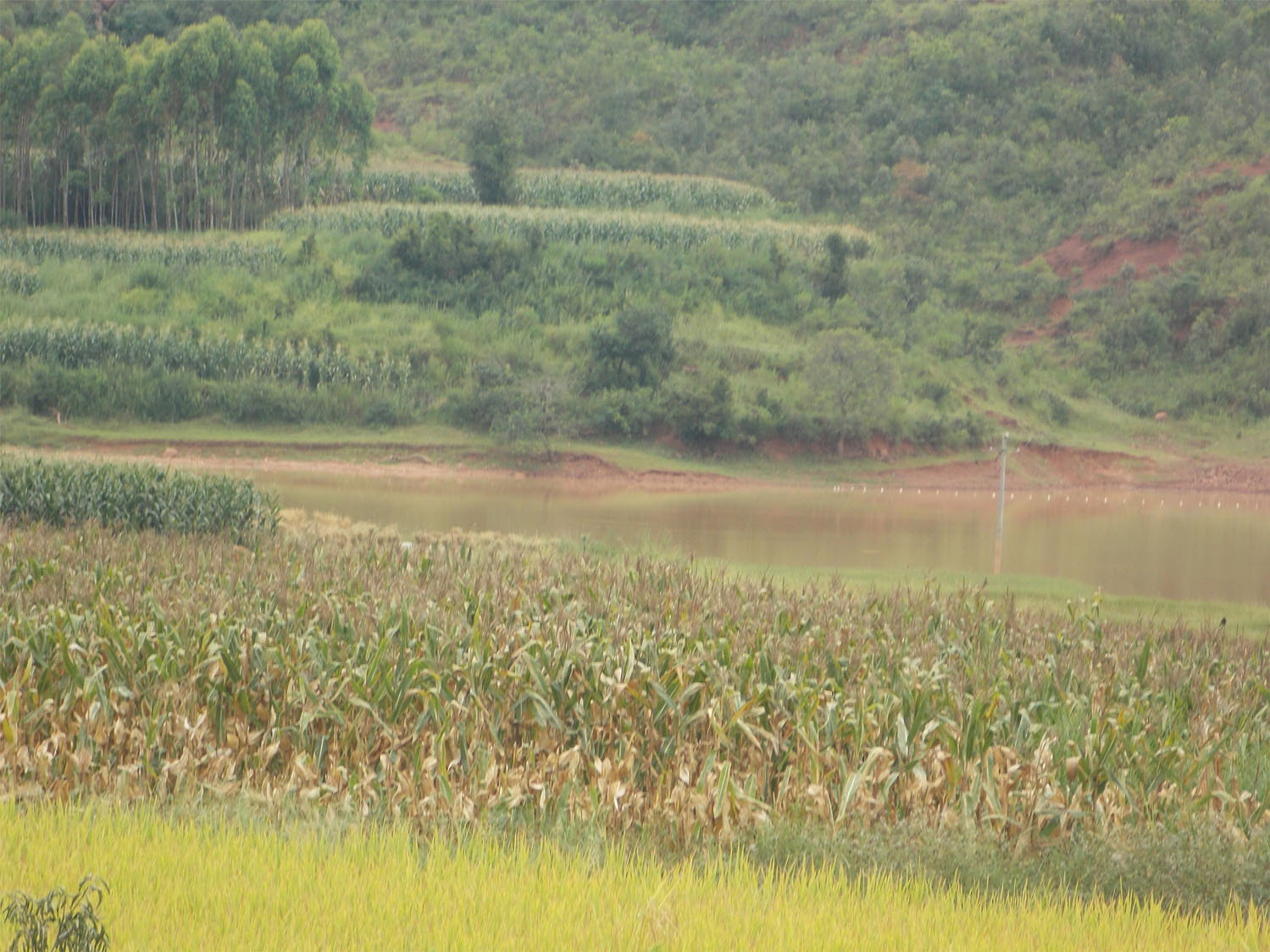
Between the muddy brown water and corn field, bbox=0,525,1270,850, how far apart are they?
Answer: 37.8 feet

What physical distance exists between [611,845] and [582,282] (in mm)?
47345

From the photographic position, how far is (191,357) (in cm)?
4266

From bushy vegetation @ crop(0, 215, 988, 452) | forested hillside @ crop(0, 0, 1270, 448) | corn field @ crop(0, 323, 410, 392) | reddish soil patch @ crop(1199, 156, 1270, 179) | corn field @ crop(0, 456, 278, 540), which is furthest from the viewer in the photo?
reddish soil patch @ crop(1199, 156, 1270, 179)

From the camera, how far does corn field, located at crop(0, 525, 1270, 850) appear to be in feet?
23.3

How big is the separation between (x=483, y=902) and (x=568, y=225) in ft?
178

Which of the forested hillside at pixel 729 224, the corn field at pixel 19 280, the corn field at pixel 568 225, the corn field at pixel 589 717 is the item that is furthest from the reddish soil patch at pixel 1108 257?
the corn field at pixel 589 717

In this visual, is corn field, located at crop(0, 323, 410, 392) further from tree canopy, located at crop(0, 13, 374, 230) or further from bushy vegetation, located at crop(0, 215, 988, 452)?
tree canopy, located at crop(0, 13, 374, 230)

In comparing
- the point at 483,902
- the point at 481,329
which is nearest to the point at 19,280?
the point at 481,329

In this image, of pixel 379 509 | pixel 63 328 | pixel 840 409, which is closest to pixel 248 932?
pixel 379 509

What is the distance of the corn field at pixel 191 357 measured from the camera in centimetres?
4219

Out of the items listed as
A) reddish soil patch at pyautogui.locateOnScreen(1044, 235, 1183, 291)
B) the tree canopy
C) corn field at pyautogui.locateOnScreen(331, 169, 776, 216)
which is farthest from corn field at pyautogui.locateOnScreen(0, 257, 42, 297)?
reddish soil patch at pyautogui.locateOnScreen(1044, 235, 1183, 291)

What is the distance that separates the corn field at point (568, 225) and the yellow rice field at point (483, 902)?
50.5m

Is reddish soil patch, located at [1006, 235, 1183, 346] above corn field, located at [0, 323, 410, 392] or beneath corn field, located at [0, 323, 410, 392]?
above

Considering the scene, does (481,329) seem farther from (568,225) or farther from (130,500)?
(130,500)
